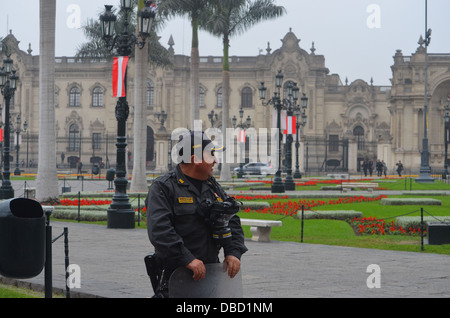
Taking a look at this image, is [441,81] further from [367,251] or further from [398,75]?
[367,251]

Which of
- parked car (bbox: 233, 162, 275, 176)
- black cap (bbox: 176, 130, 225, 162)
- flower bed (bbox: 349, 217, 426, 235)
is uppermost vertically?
black cap (bbox: 176, 130, 225, 162)

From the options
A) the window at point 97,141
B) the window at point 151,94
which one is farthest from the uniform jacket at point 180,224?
the window at point 97,141

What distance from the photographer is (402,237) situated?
14.4 m

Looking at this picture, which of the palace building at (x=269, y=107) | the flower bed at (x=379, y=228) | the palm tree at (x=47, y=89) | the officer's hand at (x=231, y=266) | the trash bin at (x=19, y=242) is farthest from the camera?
the palace building at (x=269, y=107)

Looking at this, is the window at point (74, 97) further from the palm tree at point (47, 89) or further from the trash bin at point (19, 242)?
the trash bin at point (19, 242)

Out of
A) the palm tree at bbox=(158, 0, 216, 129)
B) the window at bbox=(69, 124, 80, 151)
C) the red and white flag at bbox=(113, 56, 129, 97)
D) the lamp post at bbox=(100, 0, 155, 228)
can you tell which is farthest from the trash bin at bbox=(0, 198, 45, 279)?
the window at bbox=(69, 124, 80, 151)

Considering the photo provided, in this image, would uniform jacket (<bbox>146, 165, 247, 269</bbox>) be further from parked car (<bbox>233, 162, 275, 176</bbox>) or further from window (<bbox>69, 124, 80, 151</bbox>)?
window (<bbox>69, 124, 80, 151</bbox>)

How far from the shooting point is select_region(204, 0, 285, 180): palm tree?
38.4 meters

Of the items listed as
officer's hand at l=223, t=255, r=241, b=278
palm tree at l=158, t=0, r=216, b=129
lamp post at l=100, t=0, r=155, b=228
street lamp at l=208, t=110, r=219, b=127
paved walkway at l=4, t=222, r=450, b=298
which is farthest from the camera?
street lamp at l=208, t=110, r=219, b=127

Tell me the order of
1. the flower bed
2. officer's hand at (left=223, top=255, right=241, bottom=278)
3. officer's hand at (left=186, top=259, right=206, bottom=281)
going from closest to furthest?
1. officer's hand at (left=186, top=259, right=206, bottom=281)
2. officer's hand at (left=223, top=255, right=241, bottom=278)
3. the flower bed

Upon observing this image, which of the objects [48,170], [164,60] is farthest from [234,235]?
[164,60]

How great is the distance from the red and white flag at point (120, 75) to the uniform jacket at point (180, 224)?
11.3 meters

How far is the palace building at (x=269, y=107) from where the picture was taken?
6794cm

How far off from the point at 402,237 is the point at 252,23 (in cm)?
2764
